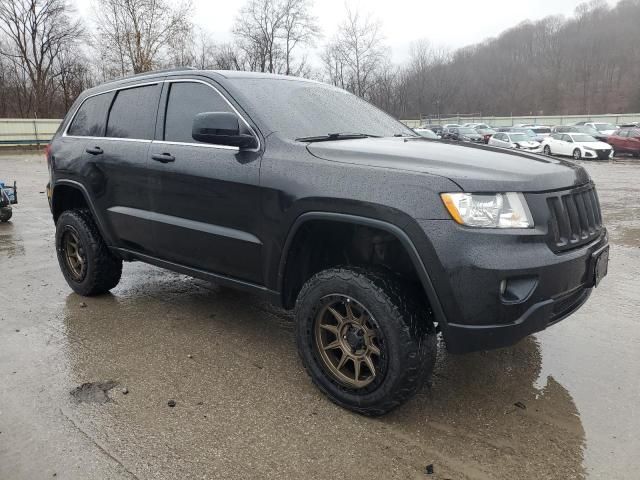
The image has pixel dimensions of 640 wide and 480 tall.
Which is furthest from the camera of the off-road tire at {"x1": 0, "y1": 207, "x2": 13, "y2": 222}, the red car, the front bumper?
the red car

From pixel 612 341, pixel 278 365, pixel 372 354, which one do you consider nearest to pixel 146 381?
pixel 278 365

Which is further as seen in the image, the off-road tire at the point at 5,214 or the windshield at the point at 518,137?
A: the windshield at the point at 518,137

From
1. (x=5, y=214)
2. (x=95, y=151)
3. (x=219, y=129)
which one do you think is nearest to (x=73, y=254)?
(x=95, y=151)

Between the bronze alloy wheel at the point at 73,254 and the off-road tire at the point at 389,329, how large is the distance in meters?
2.78

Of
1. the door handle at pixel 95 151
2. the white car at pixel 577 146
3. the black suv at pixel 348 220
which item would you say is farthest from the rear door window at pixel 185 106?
the white car at pixel 577 146

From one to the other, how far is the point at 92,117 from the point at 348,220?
10.2 ft

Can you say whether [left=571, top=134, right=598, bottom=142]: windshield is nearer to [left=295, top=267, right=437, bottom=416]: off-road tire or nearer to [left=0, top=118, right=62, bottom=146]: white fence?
[left=295, top=267, right=437, bottom=416]: off-road tire

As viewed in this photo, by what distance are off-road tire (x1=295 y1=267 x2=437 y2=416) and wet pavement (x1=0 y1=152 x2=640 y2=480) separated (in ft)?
0.47

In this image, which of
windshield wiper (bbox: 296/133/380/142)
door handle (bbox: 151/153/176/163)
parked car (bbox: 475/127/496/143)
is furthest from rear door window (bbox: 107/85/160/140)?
parked car (bbox: 475/127/496/143)

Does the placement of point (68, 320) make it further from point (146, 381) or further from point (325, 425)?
point (325, 425)

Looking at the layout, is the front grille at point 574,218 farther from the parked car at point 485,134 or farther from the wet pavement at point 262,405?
the parked car at point 485,134

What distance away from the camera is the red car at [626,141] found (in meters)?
26.1

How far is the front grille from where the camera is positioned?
2670mm

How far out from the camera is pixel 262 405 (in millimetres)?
3049
